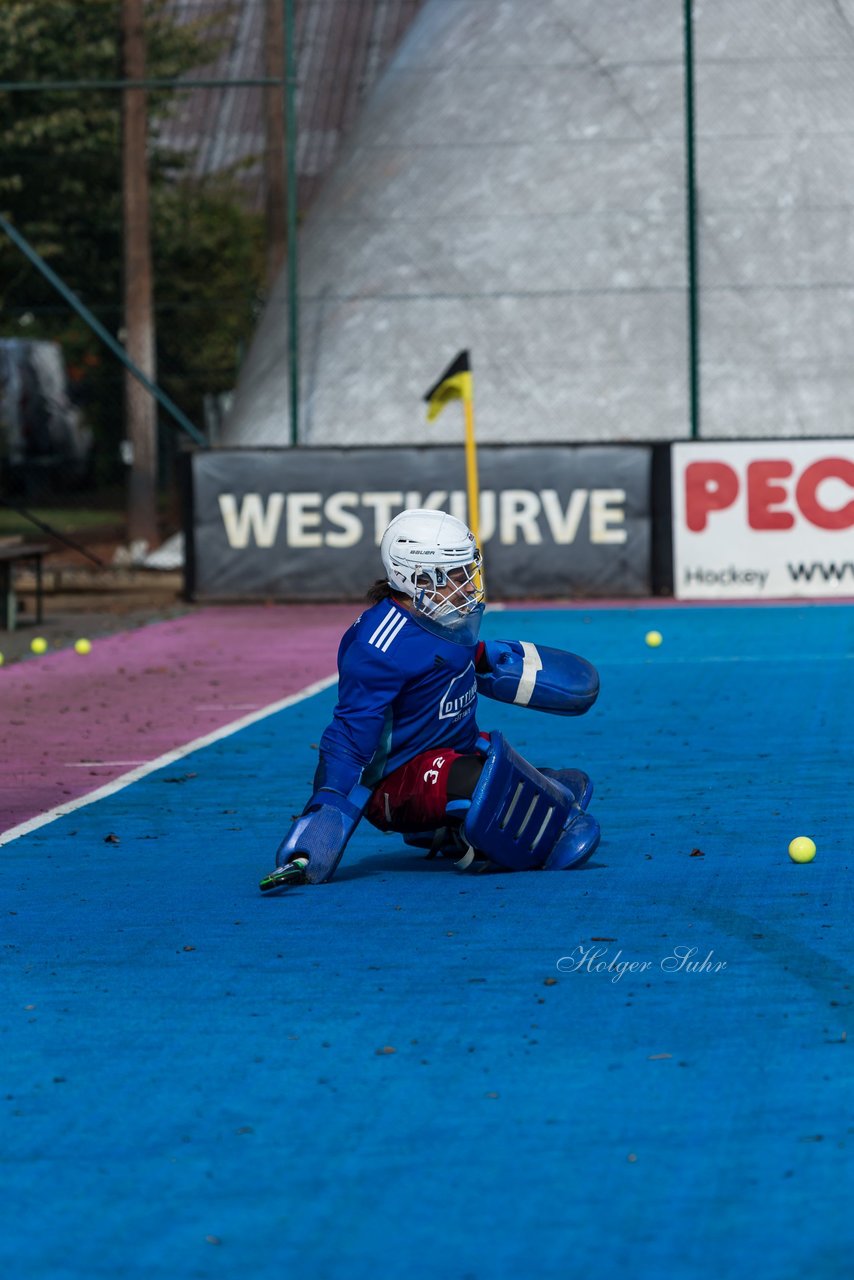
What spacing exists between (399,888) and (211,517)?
13891 mm

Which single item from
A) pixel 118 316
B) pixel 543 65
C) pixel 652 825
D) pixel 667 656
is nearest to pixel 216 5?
pixel 118 316

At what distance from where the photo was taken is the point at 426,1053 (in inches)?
207

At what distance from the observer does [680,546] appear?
67.7ft

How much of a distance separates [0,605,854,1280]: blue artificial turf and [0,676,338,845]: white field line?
0.16 m

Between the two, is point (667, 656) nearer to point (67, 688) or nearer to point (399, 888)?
point (67, 688)

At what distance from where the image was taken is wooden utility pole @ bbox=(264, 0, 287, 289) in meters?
30.9

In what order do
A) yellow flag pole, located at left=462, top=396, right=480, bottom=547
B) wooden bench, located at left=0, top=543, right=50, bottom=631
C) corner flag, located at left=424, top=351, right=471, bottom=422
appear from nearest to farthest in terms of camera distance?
1. wooden bench, located at left=0, top=543, right=50, bottom=631
2. yellow flag pole, located at left=462, top=396, right=480, bottom=547
3. corner flag, located at left=424, top=351, right=471, bottom=422

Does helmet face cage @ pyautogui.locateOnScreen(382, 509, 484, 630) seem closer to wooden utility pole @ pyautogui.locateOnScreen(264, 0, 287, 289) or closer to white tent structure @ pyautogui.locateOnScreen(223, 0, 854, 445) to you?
white tent structure @ pyautogui.locateOnScreen(223, 0, 854, 445)

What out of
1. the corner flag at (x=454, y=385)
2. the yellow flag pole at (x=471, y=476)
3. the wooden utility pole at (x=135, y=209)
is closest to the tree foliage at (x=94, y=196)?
the wooden utility pole at (x=135, y=209)

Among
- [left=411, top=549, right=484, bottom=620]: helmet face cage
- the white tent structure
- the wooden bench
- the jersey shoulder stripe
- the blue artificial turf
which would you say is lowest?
the wooden bench

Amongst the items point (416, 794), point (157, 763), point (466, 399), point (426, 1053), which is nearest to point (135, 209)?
point (466, 399)

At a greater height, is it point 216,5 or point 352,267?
point 216,5

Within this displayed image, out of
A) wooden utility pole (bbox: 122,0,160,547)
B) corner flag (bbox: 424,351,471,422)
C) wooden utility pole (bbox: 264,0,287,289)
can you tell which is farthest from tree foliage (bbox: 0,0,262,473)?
corner flag (bbox: 424,351,471,422)

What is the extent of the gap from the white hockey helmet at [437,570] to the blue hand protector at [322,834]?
2.19 feet
